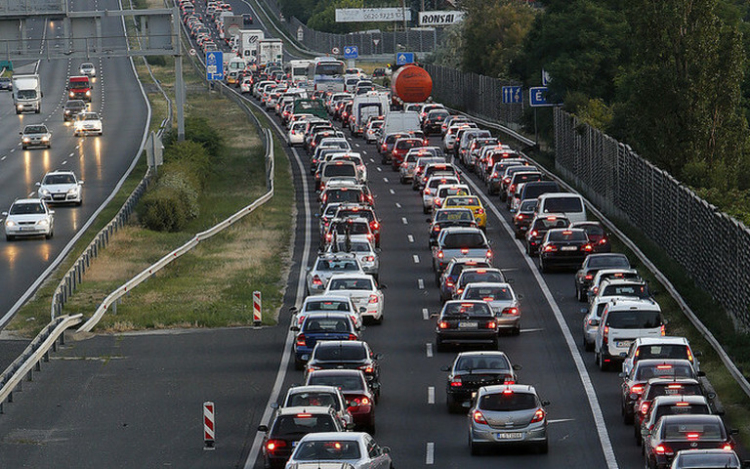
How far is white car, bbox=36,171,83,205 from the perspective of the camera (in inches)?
2751

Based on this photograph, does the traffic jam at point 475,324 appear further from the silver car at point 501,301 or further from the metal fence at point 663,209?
the metal fence at point 663,209

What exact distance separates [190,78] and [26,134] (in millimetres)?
67818

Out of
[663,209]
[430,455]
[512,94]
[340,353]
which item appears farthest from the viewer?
[512,94]

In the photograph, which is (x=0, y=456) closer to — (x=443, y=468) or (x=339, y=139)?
(x=443, y=468)

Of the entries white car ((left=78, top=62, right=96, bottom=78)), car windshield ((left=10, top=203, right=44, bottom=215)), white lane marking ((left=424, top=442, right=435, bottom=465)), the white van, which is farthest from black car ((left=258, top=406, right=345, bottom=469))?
white car ((left=78, top=62, right=96, bottom=78))

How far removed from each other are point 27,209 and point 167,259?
1115 centimetres

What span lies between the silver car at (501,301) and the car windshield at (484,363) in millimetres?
8418

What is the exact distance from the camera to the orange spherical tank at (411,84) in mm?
111000

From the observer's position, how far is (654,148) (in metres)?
57.6

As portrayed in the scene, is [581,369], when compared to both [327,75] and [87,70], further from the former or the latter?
[87,70]

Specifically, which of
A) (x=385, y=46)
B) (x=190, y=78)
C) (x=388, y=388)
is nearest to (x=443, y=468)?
(x=388, y=388)

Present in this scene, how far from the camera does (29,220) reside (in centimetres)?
5994

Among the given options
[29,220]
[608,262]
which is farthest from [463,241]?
[29,220]

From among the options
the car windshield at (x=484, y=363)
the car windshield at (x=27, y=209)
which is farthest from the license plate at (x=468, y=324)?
the car windshield at (x=27, y=209)
